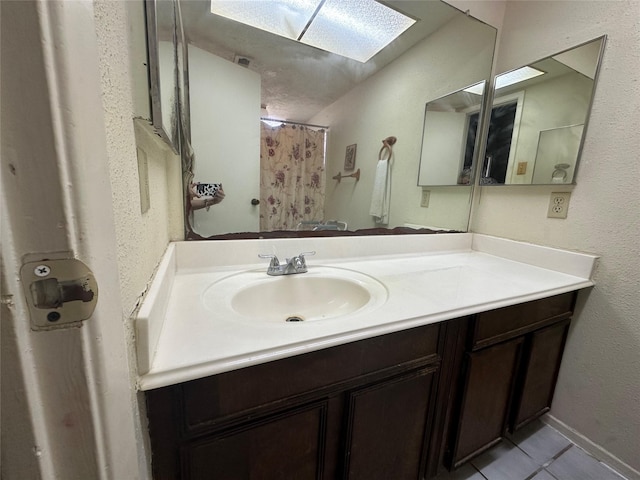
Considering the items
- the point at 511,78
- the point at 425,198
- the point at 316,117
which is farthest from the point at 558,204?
the point at 316,117

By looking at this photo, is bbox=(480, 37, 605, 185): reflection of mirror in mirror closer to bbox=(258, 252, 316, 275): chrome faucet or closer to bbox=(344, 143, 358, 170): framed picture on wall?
bbox=(344, 143, 358, 170): framed picture on wall

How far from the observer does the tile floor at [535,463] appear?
988 millimetres

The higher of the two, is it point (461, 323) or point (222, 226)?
point (222, 226)

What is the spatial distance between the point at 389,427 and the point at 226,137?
3.40 ft

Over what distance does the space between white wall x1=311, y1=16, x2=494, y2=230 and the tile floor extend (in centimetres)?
101

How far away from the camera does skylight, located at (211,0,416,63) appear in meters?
0.88

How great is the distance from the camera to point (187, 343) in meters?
0.49

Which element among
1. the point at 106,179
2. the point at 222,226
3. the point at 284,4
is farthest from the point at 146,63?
the point at 284,4

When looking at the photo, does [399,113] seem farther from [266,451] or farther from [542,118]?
[266,451]

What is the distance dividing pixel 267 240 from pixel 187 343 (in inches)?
21.7

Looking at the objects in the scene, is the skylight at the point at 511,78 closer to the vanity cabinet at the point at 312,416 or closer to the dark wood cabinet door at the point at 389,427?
the vanity cabinet at the point at 312,416

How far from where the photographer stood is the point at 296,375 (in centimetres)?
57

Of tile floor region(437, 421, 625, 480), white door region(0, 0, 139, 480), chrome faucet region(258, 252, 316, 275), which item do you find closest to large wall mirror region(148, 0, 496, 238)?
chrome faucet region(258, 252, 316, 275)

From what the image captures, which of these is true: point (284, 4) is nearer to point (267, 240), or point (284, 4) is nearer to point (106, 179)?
point (267, 240)
